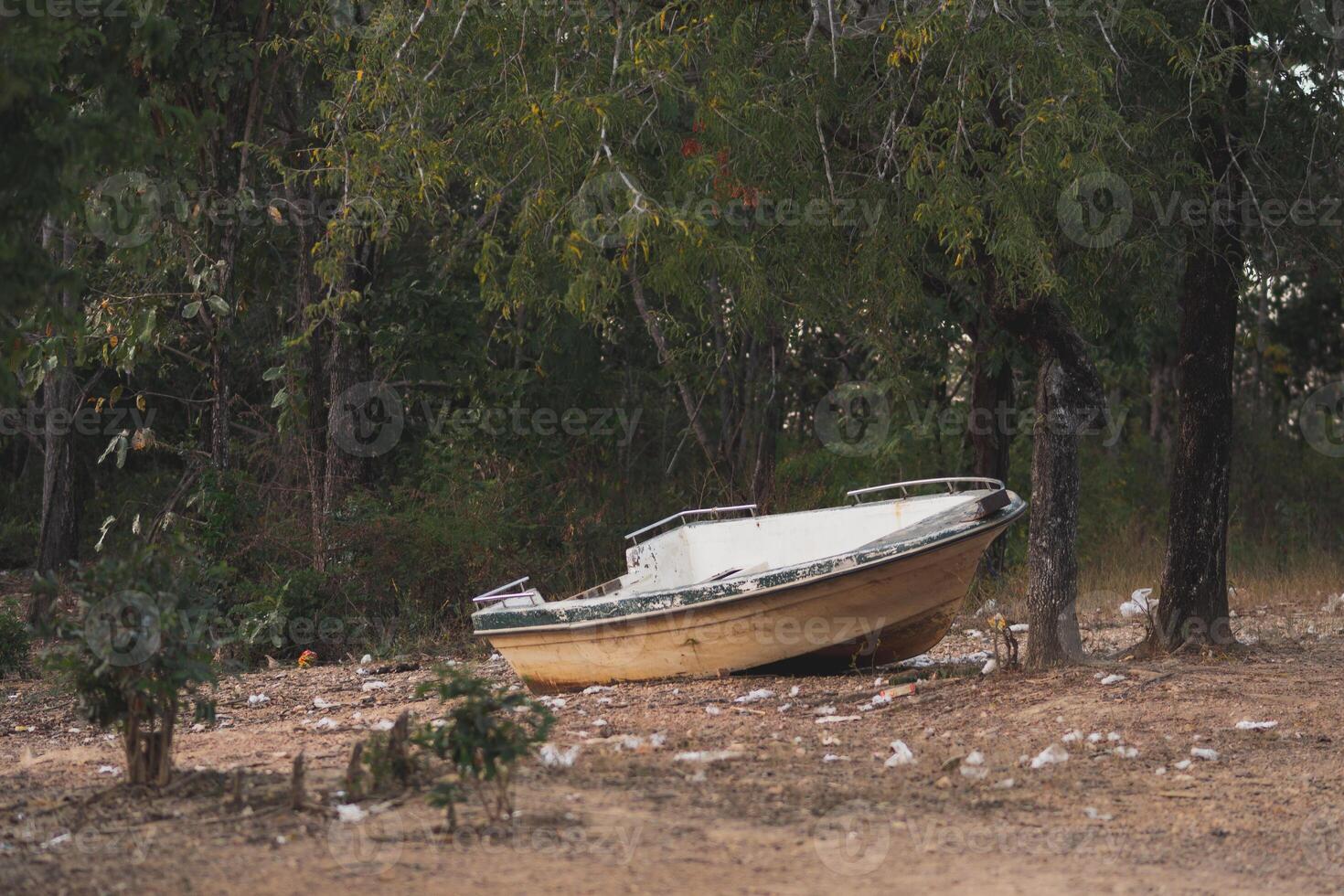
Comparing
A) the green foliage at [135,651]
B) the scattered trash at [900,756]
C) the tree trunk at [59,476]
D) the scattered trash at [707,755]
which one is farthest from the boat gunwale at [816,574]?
the tree trunk at [59,476]

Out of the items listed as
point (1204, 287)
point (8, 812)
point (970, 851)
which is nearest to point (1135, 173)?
point (1204, 287)

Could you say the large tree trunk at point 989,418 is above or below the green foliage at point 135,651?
above

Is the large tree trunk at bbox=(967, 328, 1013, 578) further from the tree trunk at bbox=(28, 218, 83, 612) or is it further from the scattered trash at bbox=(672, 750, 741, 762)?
the tree trunk at bbox=(28, 218, 83, 612)

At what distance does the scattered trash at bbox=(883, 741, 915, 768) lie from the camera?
675 centimetres

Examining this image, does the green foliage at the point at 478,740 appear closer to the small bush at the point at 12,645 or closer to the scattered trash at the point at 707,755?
the scattered trash at the point at 707,755

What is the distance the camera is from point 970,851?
5.29 m

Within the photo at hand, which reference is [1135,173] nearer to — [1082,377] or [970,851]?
[1082,377]

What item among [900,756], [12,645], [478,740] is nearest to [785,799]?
[900,756]

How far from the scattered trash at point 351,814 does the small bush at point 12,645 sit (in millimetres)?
6455

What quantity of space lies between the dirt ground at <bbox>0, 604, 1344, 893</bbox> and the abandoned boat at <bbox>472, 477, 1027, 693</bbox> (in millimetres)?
201

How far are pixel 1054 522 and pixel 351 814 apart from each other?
16.4 feet

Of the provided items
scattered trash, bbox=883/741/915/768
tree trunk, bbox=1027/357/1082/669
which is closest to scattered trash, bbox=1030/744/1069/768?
scattered trash, bbox=883/741/915/768

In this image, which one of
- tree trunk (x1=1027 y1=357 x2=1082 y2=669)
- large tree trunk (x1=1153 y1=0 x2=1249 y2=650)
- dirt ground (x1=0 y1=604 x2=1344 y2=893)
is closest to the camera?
dirt ground (x1=0 y1=604 x2=1344 y2=893)

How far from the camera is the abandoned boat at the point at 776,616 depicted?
855 cm
